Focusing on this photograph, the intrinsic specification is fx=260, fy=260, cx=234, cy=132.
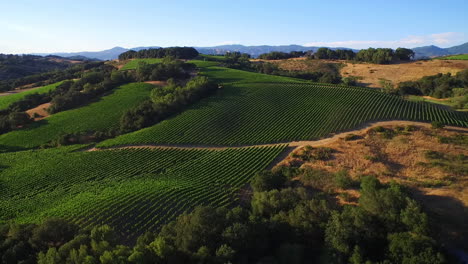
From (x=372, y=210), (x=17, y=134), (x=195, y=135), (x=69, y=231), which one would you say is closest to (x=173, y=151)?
(x=195, y=135)

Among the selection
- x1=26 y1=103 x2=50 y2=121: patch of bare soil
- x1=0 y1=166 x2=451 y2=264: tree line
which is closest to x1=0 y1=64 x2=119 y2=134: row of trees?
x1=26 y1=103 x2=50 y2=121: patch of bare soil

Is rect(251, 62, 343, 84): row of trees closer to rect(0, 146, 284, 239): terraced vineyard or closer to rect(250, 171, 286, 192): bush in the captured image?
rect(0, 146, 284, 239): terraced vineyard

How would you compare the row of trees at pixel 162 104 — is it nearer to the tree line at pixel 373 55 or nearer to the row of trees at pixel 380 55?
the row of trees at pixel 380 55

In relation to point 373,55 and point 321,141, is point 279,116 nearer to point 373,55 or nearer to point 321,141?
point 321,141

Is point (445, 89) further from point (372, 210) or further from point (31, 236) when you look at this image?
point (31, 236)

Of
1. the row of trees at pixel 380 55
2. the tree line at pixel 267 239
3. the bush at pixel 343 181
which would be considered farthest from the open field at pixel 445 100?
the tree line at pixel 267 239

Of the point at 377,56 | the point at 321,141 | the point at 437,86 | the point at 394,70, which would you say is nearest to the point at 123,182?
the point at 321,141
